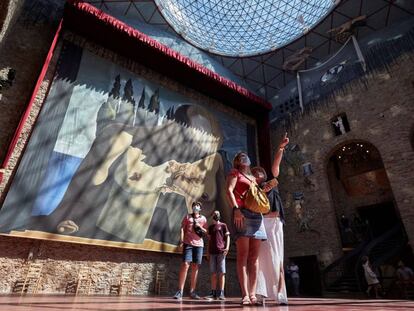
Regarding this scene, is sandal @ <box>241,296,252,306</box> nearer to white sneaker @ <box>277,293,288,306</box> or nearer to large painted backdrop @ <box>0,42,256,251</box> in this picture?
white sneaker @ <box>277,293,288,306</box>

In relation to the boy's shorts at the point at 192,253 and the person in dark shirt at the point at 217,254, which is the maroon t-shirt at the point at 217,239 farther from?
the boy's shorts at the point at 192,253

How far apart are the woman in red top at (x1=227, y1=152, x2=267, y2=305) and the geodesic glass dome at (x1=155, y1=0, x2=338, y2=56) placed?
1417 cm

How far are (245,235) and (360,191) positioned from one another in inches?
597

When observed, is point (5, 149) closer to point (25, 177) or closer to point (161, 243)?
point (25, 177)

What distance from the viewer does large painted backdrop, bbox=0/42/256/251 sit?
7.39 metres

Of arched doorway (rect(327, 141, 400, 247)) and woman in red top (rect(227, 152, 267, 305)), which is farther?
arched doorway (rect(327, 141, 400, 247))

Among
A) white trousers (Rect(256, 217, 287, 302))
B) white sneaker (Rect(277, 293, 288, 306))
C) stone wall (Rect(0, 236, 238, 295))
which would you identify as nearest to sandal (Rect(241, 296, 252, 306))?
white trousers (Rect(256, 217, 287, 302))

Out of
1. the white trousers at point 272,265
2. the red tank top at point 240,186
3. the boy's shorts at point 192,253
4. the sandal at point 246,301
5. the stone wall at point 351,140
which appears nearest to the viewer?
the sandal at point 246,301

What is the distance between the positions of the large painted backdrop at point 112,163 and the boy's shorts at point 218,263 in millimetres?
4330

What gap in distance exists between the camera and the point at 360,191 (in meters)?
15.2

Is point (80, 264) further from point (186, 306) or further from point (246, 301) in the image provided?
point (246, 301)

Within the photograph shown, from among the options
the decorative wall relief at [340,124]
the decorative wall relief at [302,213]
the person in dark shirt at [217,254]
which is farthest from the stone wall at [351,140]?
the person in dark shirt at [217,254]

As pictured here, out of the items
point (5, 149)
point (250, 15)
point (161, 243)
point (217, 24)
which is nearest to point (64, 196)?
point (5, 149)

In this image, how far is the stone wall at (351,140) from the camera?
34.6 ft
